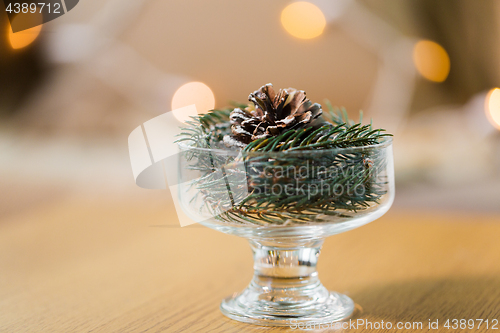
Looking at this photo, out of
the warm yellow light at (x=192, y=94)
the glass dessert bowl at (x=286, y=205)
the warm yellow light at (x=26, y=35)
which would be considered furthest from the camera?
the warm yellow light at (x=192, y=94)

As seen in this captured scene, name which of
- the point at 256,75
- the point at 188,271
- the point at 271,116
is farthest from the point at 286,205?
the point at 256,75

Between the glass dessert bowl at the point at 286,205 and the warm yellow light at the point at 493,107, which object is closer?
the glass dessert bowl at the point at 286,205

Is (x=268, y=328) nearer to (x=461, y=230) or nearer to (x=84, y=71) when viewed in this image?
(x=461, y=230)

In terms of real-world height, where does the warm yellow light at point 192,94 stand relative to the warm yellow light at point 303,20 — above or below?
below

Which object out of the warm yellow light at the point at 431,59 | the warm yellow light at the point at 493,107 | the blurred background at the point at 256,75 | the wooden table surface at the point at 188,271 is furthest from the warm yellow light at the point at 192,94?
the warm yellow light at the point at 493,107

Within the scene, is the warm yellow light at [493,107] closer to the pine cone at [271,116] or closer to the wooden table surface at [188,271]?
the wooden table surface at [188,271]

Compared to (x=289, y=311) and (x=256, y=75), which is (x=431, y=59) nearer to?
(x=256, y=75)

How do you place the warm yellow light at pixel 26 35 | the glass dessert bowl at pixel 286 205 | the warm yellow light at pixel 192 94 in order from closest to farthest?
the glass dessert bowl at pixel 286 205 → the warm yellow light at pixel 26 35 → the warm yellow light at pixel 192 94

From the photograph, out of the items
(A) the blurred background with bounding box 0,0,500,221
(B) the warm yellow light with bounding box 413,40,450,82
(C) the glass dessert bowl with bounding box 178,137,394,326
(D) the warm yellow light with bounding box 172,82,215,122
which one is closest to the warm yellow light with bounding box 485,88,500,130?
(A) the blurred background with bounding box 0,0,500,221
